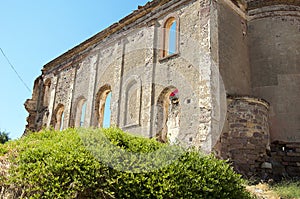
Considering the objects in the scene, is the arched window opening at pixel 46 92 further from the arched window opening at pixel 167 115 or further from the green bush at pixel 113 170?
the green bush at pixel 113 170

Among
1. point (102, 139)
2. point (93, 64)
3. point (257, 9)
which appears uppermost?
point (257, 9)

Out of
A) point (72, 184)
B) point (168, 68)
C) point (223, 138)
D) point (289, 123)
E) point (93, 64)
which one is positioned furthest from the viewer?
point (93, 64)

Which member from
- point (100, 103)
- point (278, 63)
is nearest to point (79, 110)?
point (100, 103)

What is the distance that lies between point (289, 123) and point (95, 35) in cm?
1058

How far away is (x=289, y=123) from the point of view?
1134 centimetres

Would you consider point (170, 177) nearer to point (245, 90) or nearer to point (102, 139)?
point (102, 139)

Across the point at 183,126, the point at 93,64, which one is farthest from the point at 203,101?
the point at 93,64

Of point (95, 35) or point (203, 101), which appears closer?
point (203, 101)

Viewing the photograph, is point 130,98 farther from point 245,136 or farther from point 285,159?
point 285,159

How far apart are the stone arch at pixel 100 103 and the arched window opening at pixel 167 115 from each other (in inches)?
155

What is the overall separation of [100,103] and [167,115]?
469cm

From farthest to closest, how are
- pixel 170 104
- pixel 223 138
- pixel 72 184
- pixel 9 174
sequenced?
pixel 170 104 → pixel 223 138 → pixel 9 174 → pixel 72 184

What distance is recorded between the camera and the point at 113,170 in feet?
16.8

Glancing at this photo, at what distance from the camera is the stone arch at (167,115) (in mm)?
11883
